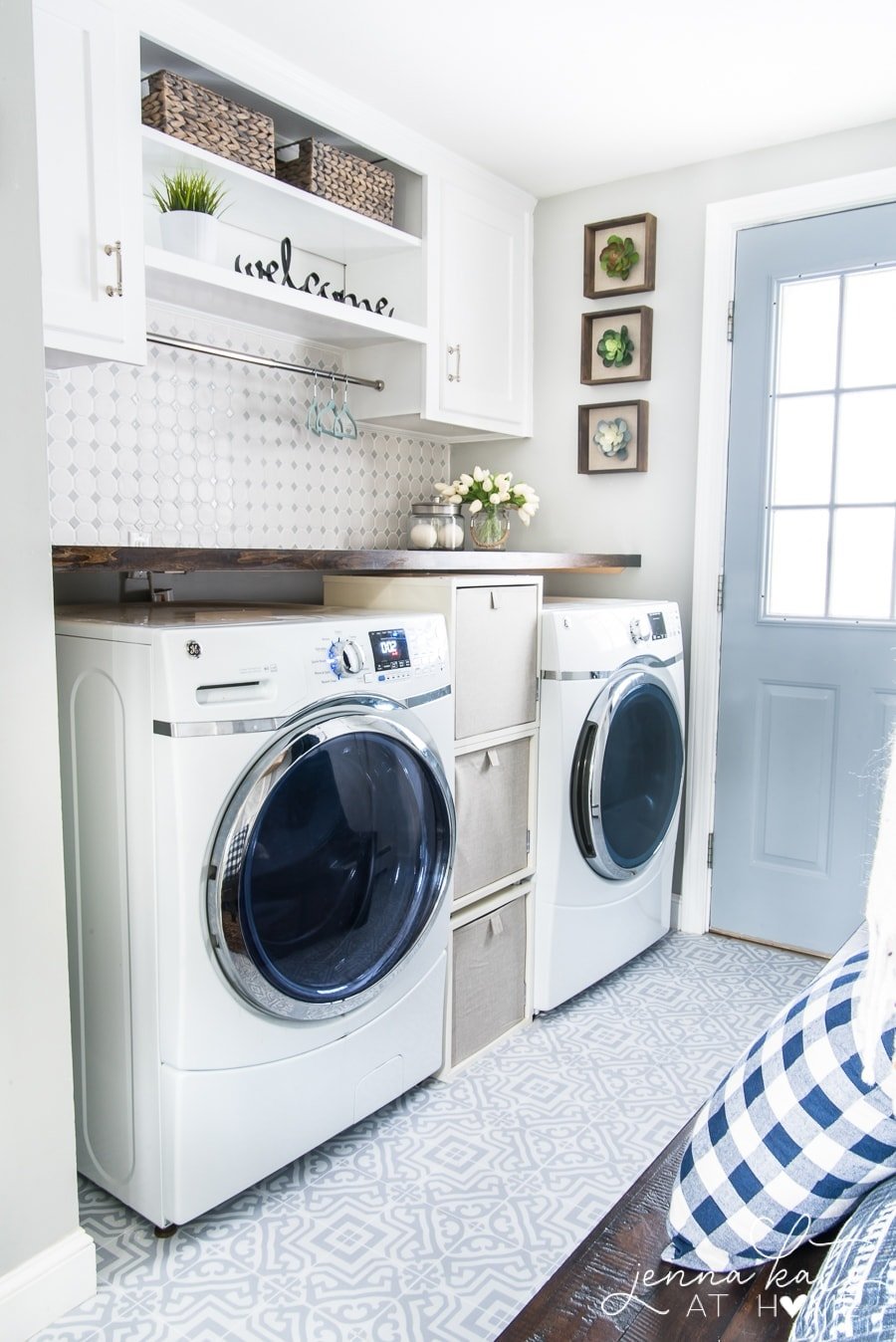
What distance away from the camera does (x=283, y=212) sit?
2469 millimetres

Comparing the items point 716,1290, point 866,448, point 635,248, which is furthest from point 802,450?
point 716,1290

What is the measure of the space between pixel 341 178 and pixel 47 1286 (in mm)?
2461

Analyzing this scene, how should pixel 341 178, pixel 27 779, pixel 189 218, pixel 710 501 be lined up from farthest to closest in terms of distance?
pixel 710 501 → pixel 341 178 → pixel 189 218 → pixel 27 779

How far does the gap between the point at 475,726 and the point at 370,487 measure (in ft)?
3.74

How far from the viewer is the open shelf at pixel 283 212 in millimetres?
2143

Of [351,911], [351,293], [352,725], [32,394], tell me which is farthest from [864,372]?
[32,394]

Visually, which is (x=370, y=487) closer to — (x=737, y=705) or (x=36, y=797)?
(x=737, y=705)

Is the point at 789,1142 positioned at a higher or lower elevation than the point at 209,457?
lower

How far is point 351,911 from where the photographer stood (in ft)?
6.08

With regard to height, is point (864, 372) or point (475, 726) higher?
point (864, 372)

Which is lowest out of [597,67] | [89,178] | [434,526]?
[434,526]

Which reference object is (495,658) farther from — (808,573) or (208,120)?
(208,120)

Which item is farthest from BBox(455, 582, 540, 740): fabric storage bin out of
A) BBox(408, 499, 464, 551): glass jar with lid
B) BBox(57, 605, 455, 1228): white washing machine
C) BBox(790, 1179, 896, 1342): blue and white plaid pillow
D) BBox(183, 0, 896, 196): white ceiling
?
BBox(790, 1179, 896, 1342): blue and white plaid pillow

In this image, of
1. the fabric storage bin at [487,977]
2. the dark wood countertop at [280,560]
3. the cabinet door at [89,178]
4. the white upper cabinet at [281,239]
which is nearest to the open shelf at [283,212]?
the white upper cabinet at [281,239]
